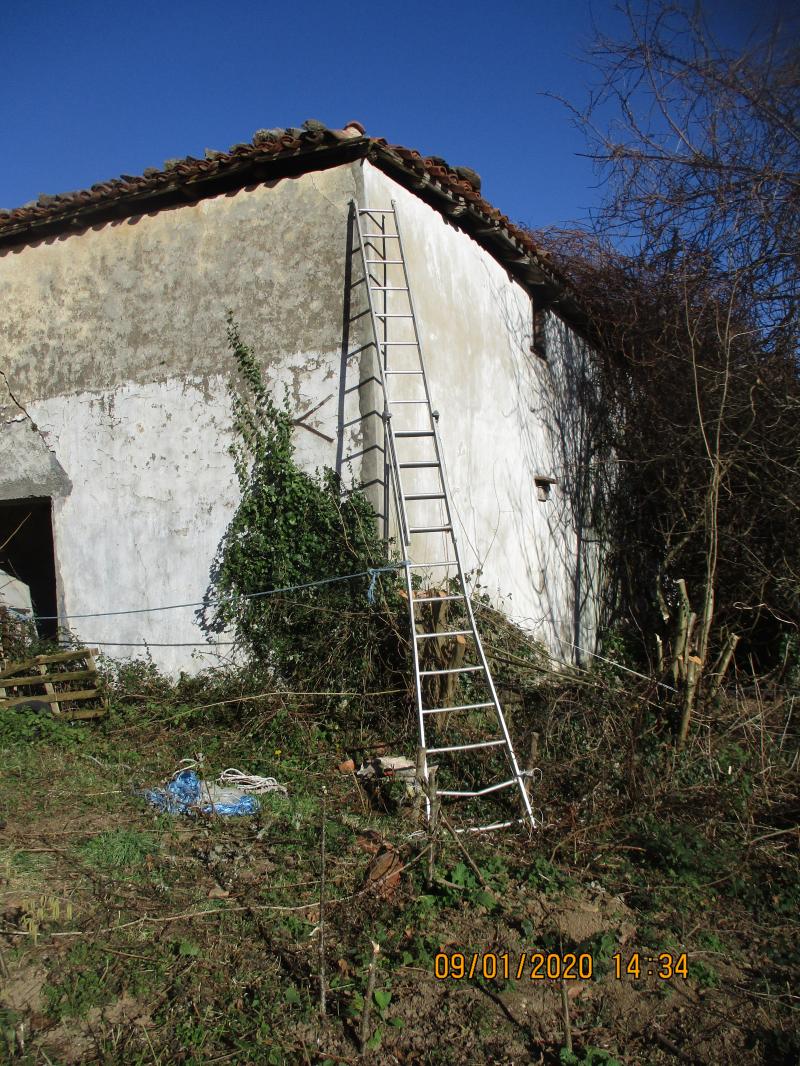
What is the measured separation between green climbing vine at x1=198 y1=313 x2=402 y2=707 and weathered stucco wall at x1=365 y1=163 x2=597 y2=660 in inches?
27.6

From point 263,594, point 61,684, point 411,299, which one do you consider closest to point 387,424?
point 411,299

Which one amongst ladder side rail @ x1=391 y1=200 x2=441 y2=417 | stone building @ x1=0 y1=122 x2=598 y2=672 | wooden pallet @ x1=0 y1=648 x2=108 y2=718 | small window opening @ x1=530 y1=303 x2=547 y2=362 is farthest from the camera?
small window opening @ x1=530 y1=303 x2=547 y2=362

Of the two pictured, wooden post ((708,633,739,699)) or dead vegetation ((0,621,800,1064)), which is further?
wooden post ((708,633,739,699))

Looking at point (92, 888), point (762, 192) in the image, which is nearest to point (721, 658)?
point (762, 192)

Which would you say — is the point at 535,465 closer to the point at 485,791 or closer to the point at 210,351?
the point at 210,351

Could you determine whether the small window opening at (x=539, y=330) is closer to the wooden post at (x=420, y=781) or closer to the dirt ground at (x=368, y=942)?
the wooden post at (x=420, y=781)

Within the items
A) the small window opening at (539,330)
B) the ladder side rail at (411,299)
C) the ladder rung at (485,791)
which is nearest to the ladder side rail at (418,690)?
the ladder rung at (485,791)

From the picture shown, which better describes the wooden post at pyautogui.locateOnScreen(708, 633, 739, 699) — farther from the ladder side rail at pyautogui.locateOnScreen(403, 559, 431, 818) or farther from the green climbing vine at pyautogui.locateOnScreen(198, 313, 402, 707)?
the green climbing vine at pyautogui.locateOnScreen(198, 313, 402, 707)

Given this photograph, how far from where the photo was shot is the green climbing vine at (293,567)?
6664 millimetres

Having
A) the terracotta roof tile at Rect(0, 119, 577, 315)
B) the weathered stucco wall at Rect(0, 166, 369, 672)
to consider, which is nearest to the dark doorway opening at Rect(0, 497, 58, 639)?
the weathered stucco wall at Rect(0, 166, 369, 672)

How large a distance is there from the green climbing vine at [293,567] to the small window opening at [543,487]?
3.47 metres

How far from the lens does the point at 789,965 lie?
12.6ft

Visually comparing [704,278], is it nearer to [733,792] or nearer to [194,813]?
[733,792]

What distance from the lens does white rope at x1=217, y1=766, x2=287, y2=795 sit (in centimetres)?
565
